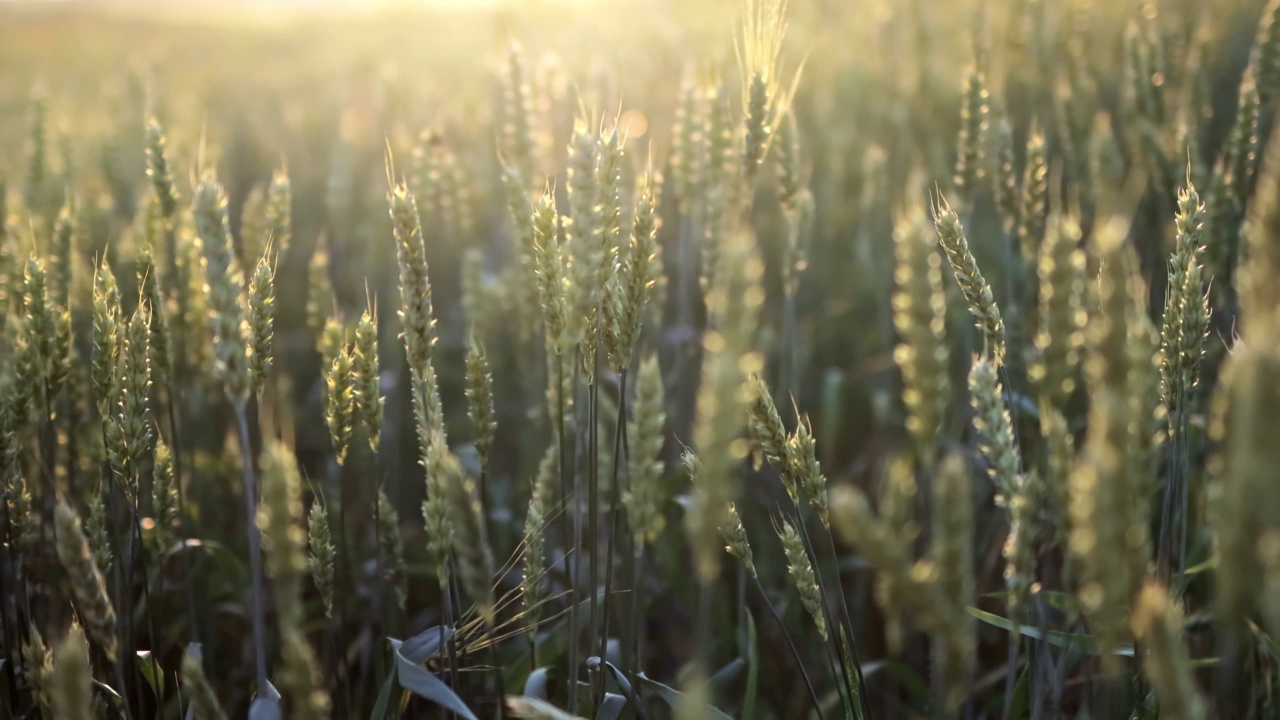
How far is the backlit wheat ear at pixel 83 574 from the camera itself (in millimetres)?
1079

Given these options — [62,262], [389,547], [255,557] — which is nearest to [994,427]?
[255,557]

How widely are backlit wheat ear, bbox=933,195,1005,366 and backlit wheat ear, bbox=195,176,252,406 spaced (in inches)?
36.5

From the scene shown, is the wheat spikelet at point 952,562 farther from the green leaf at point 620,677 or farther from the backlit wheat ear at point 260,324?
the backlit wheat ear at point 260,324

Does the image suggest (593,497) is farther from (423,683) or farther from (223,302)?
(223,302)

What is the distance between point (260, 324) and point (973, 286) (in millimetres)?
1016

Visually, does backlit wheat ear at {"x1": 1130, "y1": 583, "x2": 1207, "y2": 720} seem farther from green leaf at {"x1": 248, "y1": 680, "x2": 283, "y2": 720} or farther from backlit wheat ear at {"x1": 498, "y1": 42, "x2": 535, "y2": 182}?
backlit wheat ear at {"x1": 498, "y1": 42, "x2": 535, "y2": 182}

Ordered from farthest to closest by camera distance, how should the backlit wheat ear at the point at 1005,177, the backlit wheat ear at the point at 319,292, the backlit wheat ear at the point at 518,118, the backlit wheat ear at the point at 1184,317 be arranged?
the backlit wheat ear at the point at 518,118 → the backlit wheat ear at the point at 319,292 → the backlit wheat ear at the point at 1005,177 → the backlit wheat ear at the point at 1184,317

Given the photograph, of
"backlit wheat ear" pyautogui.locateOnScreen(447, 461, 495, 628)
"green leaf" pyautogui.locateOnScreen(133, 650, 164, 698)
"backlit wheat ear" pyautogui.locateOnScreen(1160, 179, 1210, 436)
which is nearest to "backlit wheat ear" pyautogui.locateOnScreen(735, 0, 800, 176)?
"backlit wheat ear" pyautogui.locateOnScreen(1160, 179, 1210, 436)

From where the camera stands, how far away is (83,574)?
110cm

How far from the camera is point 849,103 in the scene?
12.6 ft

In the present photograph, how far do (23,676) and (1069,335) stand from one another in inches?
72.7

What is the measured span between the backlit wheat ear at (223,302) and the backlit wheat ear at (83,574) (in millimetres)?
251

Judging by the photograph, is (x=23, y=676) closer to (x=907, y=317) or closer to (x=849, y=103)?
(x=907, y=317)

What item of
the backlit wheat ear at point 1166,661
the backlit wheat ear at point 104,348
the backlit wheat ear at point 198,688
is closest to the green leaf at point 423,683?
the backlit wheat ear at point 198,688
